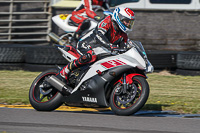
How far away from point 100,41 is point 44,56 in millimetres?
5251

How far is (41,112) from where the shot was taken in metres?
6.67

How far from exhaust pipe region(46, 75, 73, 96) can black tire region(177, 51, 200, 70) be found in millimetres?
5216

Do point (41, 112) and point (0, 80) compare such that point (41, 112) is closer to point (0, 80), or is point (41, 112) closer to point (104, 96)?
point (104, 96)

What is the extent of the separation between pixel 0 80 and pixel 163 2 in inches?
279

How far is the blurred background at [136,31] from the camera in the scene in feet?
38.5

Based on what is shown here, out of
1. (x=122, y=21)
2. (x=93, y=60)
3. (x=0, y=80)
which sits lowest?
(x=0, y=80)

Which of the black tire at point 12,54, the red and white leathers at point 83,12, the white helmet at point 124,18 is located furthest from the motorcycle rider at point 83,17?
the white helmet at point 124,18

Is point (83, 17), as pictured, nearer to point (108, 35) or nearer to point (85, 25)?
point (85, 25)

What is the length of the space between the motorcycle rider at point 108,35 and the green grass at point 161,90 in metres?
1.26

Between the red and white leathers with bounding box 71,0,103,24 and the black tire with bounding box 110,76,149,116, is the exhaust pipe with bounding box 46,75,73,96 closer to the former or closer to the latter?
the black tire with bounding box 110,76,149,116

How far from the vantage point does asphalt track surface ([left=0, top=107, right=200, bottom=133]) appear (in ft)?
17.2

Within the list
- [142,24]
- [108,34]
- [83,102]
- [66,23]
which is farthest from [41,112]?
[142,24]

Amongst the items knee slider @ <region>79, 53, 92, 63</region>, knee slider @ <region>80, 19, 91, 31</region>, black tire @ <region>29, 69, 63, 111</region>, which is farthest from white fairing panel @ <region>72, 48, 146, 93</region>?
knee slider @ <region>80, 19, 91, 31</region>

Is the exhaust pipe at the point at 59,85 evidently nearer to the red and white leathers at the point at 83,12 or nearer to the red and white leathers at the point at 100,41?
the red and white leathers at the point at 100,41
